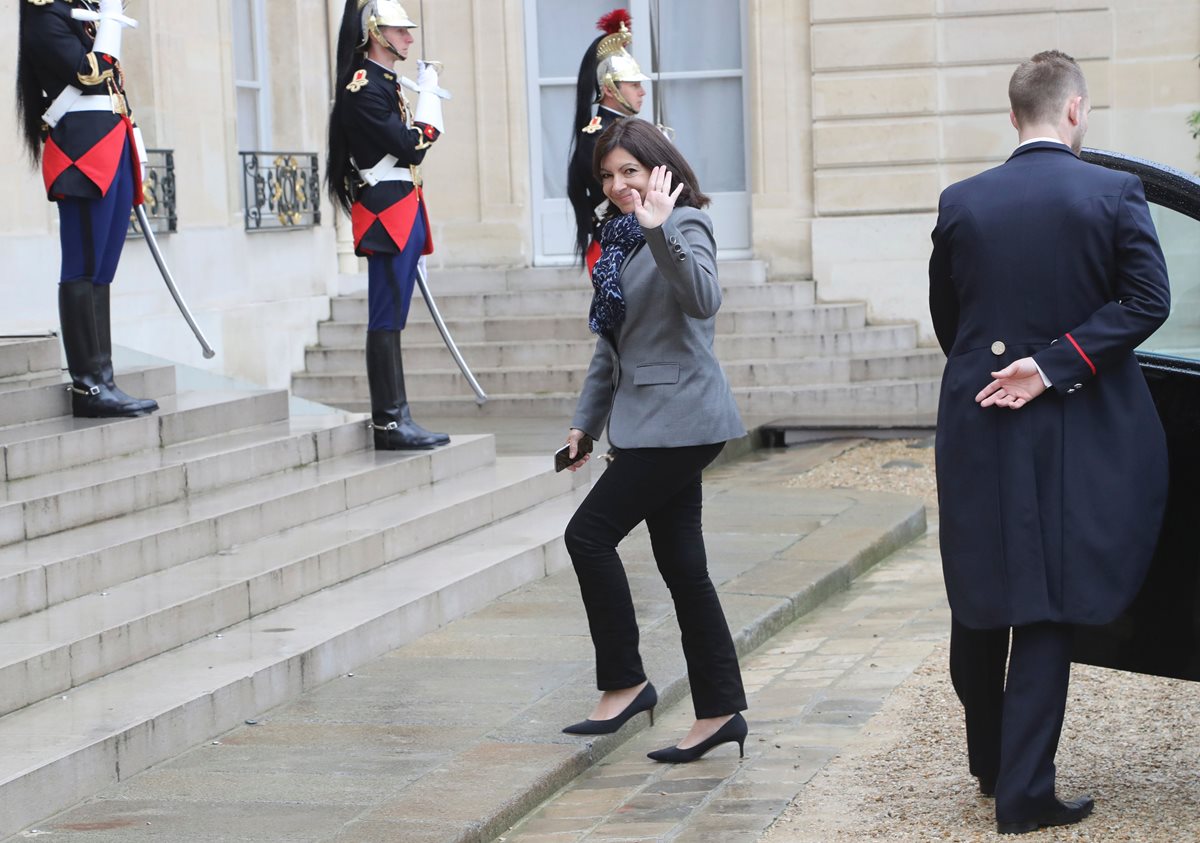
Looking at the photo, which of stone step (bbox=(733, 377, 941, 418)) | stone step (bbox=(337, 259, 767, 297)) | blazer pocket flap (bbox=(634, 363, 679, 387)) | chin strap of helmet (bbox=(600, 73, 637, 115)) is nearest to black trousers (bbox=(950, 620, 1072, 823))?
blazer pocket flap (bbox=(634, 363, 679, 387))

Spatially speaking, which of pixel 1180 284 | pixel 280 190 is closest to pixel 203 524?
pixel 1180 284

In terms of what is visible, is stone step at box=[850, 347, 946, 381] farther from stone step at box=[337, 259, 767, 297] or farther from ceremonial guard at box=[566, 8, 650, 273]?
ceremonial guard at box=[566, 8, 650, 273]

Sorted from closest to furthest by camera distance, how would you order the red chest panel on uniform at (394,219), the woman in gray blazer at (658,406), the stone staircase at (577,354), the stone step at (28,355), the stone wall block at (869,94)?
1. the woman in gray blazer at (658,406)
2. the stone step at (28,355)
3. the red chest panel on uniform at (394,219)
4. the stone staircase at (577,354)
5. the stone wall block at (869,94)

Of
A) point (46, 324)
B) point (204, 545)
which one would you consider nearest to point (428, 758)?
point (204, 545)

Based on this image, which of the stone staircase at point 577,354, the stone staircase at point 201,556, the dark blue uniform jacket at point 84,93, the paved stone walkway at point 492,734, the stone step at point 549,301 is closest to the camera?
the paved stone walkway at point 492,734

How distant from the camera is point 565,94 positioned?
1514cm

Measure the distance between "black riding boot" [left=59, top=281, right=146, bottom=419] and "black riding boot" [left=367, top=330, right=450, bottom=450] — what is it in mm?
1200

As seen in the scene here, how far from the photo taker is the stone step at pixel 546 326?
537 inches

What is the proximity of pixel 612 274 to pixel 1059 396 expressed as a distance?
4.26 ft

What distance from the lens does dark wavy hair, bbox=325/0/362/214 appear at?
Result: 8.08 metres

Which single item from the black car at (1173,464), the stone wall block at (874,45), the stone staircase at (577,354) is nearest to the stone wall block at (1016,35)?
the stone wall block at (874,45)

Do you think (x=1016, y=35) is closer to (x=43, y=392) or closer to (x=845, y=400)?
(x=845, y=400)

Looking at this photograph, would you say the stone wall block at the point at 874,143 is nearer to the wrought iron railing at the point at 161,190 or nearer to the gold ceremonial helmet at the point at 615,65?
the gold ceremonial helmet at the point at 615,65

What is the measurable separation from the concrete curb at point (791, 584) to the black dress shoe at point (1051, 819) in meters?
1.17
